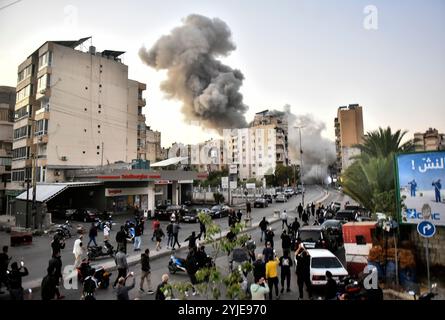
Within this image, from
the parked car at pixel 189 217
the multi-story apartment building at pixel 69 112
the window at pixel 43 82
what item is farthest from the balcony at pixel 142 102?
the parked car at pixel 189 217

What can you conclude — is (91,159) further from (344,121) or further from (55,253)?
(344,121)

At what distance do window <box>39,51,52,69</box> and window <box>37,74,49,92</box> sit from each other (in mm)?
1423

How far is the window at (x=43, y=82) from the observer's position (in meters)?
35.8

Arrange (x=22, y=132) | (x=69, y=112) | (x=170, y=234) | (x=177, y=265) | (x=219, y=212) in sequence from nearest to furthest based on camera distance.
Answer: (x=177, y=265) → (x=170, y=234) → (x=219, y=212) → (x=69, y=112) → (x=22, y=132)

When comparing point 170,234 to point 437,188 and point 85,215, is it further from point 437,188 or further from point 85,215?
point 85,215

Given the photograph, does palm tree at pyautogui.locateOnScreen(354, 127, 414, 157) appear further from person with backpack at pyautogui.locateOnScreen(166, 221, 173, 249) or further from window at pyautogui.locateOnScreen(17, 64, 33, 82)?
window at pyautogui.locateOnScreen(17, 64, 33, 82)

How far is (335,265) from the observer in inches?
386

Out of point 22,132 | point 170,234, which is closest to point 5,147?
point 22,132

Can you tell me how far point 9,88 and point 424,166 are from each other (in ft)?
198

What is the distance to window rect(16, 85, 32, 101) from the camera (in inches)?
1537

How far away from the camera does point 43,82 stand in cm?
3628

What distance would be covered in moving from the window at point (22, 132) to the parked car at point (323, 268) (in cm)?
3975

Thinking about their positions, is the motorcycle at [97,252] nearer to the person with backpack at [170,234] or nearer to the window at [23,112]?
the person with backpack at [170,234]

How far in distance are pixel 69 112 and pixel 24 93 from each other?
328 inches
